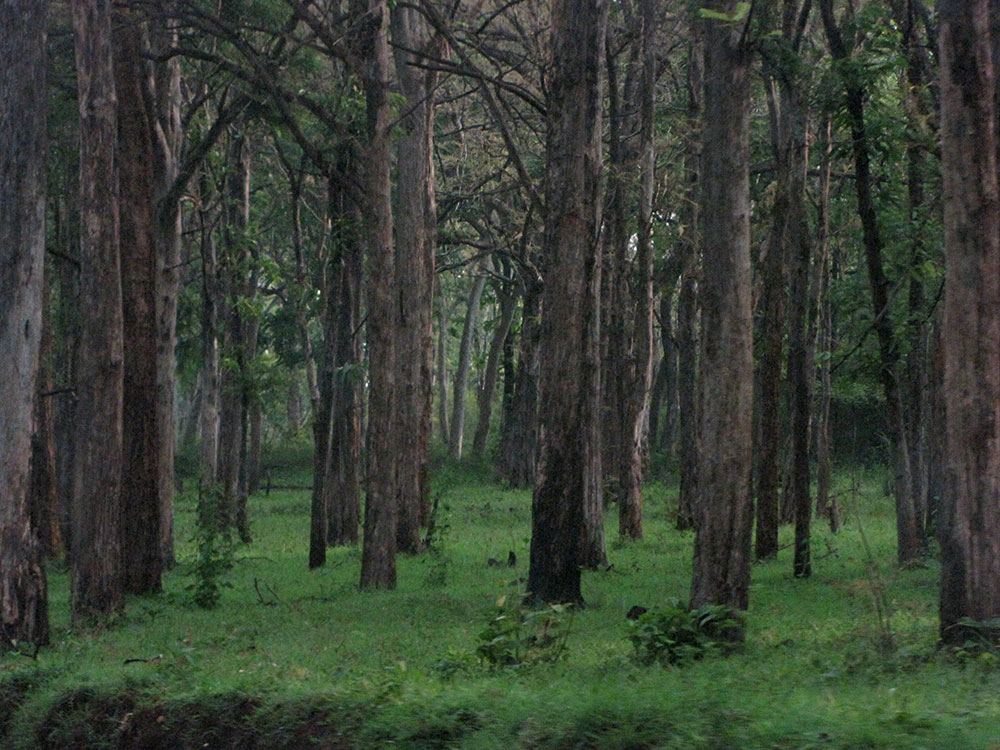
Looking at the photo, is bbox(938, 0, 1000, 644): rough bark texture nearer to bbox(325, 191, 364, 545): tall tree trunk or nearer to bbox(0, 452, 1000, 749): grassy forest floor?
bbox(0, 452, 1000, 749): grassy forest floor

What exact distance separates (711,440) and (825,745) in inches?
184

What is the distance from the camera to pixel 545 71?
48.3 ft

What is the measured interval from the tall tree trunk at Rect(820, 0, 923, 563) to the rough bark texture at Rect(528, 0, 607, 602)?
3336 mm

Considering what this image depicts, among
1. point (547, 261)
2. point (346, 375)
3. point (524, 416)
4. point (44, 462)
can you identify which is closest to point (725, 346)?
point (547, 261)

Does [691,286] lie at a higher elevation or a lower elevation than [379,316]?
higher

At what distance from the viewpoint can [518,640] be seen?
368 inches

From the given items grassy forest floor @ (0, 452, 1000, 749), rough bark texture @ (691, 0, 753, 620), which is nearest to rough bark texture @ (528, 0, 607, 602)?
grassy forest floor @ (0, 452, 1000, 749)

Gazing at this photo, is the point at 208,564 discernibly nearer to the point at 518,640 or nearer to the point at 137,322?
the point at 137,322

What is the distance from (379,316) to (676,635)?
751 centimetres

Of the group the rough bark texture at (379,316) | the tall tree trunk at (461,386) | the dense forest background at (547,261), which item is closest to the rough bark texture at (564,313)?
the dense forest background at (547,261)

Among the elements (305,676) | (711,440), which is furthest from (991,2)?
(305,676)

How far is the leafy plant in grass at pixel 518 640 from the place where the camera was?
9156mm

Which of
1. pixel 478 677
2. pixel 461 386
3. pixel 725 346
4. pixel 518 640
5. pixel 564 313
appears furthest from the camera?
pixel 461 386

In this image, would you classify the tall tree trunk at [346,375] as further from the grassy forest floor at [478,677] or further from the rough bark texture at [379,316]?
the grassy forest floor at [478,677]
